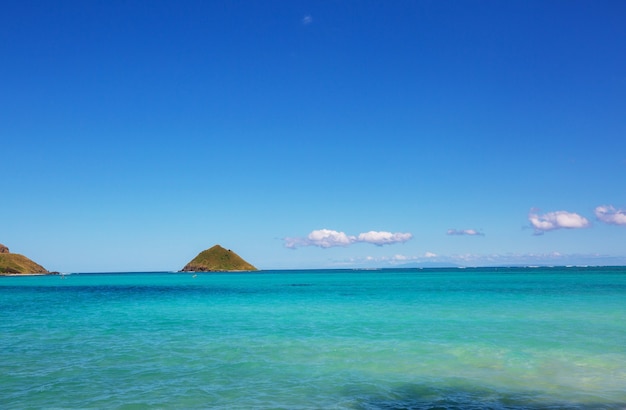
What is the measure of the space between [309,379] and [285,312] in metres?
25.0

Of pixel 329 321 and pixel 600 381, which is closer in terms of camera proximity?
pixel 600 381

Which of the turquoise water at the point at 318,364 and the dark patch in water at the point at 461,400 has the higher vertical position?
the turquoise water at the point at 318,364

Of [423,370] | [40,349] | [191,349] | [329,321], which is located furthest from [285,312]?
[423,370]

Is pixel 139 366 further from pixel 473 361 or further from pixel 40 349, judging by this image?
pixel 473 361

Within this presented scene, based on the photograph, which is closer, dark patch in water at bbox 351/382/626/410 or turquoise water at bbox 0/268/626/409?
dark patch in water at bbox 351/382/626/410

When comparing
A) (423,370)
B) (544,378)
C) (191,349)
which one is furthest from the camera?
(191,349)

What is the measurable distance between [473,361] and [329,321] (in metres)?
15.4

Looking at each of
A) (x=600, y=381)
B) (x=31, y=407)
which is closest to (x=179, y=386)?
(x=31, y=407)

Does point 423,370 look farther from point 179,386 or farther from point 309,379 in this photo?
Result: point 179,386

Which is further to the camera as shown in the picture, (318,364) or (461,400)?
(318,364)

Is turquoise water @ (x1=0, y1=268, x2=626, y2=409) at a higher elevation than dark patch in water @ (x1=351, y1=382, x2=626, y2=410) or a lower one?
higher

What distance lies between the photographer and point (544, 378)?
1585 cm

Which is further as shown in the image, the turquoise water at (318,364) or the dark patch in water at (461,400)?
the turquoise water at (318,364)

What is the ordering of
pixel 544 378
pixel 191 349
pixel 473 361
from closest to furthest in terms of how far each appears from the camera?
pixel 544 378
pixel 473 361
pixel 191 349
